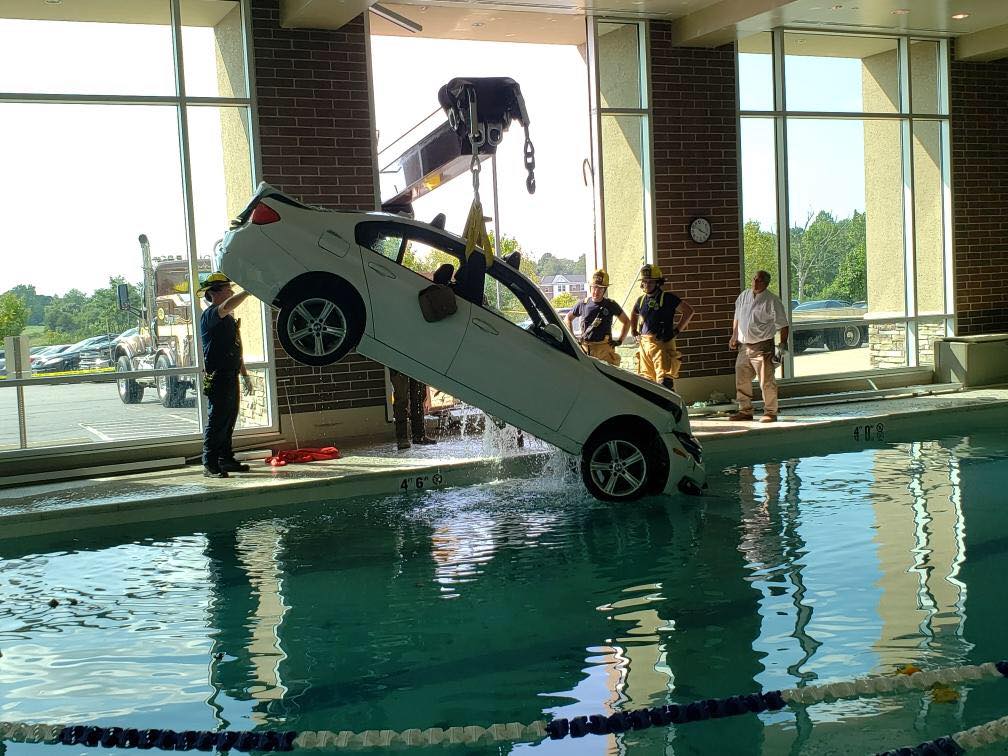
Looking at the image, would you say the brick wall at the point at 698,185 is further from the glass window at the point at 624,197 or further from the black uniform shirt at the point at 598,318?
the black uniform shirt at the point at 598,318

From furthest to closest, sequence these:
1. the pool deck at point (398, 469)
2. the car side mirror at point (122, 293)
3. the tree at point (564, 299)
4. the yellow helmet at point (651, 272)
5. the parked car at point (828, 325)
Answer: the parked car at point (828, 325), the tree at point (564, 299), the yellow helmet at point (651, 272), the car side mirror at point (122, 293), the pool deck at point (398, 469)

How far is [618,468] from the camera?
8102 mm

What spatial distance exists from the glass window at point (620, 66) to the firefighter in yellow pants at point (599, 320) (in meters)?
2.88

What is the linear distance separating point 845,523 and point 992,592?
178 cm

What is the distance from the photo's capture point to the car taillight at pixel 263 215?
7.50m

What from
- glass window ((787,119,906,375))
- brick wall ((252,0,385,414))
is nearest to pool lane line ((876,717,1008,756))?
brick wall ((252,0,385,414))

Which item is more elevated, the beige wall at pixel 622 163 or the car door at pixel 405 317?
the beige wall at pixel 622 163

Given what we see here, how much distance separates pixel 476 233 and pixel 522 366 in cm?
102

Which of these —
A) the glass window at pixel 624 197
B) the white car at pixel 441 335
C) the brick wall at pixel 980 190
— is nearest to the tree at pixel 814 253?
the brick wall at pixel 980 190

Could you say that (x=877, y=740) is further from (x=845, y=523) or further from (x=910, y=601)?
(x=845, y=523)

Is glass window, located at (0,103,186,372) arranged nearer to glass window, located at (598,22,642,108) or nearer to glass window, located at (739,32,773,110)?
glass window, located at (598,22,642,108)

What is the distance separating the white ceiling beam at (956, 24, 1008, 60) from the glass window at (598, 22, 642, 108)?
511cm

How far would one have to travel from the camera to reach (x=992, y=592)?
5.50 metres

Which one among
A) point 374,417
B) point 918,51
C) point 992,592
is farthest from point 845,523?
point 918,51
